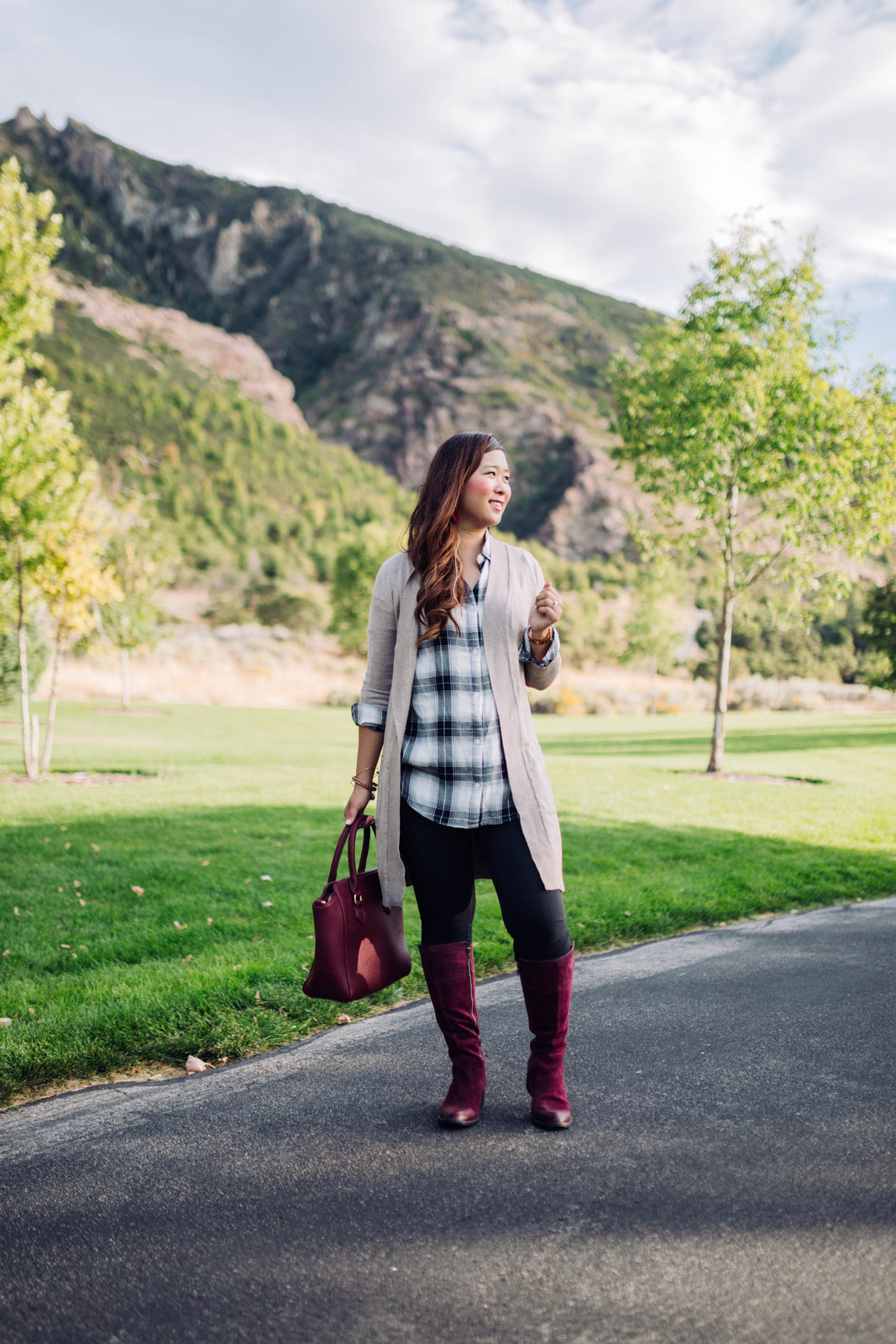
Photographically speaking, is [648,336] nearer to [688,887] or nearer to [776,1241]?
[688,887]

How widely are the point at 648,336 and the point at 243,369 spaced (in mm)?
157224

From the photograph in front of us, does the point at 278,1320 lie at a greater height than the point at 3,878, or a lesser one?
greater

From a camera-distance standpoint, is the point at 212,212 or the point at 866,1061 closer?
the point at 866,1061

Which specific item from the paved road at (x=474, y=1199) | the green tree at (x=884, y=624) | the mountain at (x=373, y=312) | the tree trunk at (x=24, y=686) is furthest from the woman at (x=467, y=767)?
the mountain at (x=373, y=312)

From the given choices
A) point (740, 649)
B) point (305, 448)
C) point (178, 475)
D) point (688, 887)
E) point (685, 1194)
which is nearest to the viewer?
point (685, 1194)

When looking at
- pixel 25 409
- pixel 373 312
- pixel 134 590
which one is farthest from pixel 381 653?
pixel 373 312

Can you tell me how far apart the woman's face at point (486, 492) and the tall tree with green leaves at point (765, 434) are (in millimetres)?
10180

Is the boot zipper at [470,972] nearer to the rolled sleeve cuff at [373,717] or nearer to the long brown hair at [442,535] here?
the rolled sleeve cuff at [373,717]

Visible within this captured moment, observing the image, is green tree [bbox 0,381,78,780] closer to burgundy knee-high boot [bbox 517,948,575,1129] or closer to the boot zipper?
the boot zipper

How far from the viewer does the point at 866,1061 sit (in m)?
3.17

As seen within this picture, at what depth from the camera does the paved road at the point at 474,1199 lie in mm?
1854

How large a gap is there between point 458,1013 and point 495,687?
1094 millimetres

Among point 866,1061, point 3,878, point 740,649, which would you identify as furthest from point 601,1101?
point 740,649

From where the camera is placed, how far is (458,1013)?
9.26 feet
